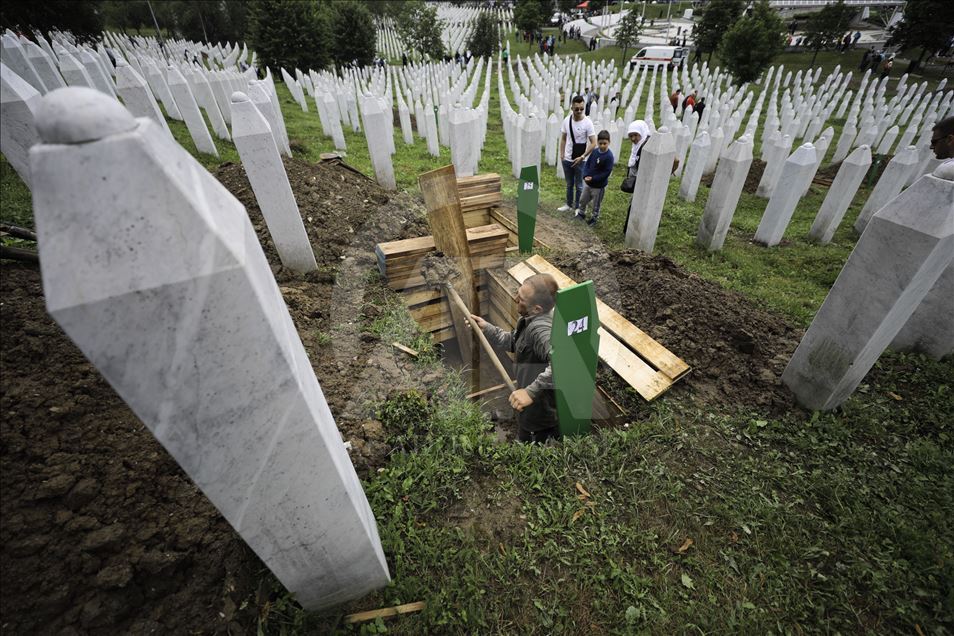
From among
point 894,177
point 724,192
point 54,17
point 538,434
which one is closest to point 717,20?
point 894,177

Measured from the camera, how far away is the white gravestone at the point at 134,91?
553cm

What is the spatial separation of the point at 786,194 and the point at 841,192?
3.99 feet

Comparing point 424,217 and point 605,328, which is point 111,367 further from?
point 424,217

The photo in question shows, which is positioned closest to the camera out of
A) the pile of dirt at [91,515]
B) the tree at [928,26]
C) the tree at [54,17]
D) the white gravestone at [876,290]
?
the pile of dirt at [91,515]

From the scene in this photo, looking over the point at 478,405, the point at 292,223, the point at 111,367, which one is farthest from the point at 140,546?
the point at 292,223

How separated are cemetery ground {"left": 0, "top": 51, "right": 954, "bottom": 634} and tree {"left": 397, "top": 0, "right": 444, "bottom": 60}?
96.7ft

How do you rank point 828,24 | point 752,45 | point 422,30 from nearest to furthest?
point 752,45, point 828,24, point 422,30

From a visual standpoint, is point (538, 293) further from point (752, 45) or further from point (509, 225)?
point (752, 45)

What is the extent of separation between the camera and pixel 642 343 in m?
4.15

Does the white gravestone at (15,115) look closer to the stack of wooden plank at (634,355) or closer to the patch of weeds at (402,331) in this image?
the patch of weeds at (402,331)

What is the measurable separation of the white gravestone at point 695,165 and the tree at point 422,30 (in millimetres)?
24759

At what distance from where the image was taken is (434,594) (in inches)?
Result: 92.4

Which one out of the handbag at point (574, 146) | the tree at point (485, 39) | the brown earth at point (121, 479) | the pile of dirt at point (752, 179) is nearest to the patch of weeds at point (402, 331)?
the brown earth at point (121, 479)

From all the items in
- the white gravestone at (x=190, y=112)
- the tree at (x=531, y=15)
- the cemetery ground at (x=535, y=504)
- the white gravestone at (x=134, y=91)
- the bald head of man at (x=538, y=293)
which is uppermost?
the tree at (x=531, y=15)
